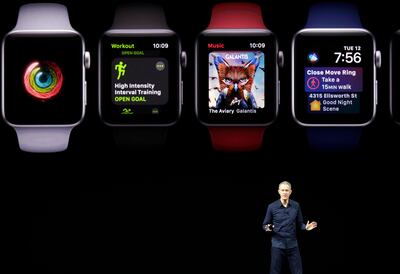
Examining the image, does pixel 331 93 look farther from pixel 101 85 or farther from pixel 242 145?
pixel 101 85

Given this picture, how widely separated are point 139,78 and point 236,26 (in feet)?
2.51

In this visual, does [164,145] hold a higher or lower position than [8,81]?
lower

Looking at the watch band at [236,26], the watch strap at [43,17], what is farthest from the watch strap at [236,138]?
the watch strap at [43,17]

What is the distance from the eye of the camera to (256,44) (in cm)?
460

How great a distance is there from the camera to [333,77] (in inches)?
182

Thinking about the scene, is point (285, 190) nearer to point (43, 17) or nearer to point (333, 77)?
point (333, 77)

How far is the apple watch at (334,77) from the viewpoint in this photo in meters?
4.60

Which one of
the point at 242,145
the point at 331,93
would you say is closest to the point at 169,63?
the point at 242,145

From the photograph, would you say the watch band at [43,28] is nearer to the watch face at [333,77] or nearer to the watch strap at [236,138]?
the watch strap at [236,138]

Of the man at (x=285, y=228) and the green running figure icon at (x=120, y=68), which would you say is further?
the man at (x=285, y=228)

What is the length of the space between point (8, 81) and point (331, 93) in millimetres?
2170

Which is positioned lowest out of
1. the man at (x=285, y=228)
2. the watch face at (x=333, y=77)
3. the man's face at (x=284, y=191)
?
the man at (x=285, y=228)

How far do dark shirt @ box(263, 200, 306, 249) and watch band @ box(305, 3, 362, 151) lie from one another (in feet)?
1.59

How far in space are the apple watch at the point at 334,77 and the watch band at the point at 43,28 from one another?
1.60m
